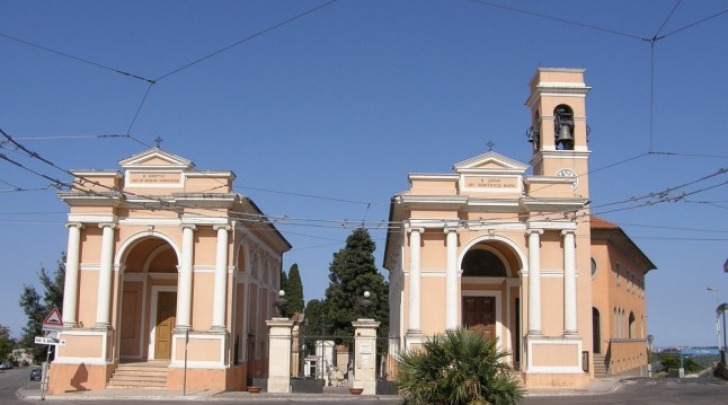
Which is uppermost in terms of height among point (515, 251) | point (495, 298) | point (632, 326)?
point (515, 251)

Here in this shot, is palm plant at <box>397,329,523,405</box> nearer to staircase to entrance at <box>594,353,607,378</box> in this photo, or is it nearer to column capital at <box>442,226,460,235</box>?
column capital at <box>442,226,460,235</box>

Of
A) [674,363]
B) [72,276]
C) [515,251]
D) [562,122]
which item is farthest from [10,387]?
[674,363]

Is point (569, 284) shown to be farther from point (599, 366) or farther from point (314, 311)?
point (314, 311)

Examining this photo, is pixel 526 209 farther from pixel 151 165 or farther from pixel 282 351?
pixel 151 165

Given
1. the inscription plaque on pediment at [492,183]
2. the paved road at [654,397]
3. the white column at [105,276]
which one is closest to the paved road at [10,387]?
the white column at [105,276]

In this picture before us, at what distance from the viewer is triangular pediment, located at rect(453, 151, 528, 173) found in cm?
3247

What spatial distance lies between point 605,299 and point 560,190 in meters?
13.3

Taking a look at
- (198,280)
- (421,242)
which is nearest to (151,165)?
(198,280)

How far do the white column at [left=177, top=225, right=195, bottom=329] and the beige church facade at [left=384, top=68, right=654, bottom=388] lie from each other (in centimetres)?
800

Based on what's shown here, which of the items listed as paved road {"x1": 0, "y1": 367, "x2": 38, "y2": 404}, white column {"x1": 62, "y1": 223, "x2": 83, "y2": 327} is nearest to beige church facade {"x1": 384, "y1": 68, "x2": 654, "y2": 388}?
white column {"x1": 62, "y1": 223, "x2": 83, "y2": 327}

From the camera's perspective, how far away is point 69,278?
31.2 m

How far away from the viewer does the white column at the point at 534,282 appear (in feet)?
103

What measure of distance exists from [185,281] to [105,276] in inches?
122

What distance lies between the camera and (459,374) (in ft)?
51.0
